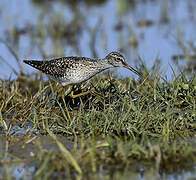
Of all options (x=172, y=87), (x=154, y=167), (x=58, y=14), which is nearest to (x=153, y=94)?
(x=172, y=87)

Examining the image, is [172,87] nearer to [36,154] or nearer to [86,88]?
[86,88]

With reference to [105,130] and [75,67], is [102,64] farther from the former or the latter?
[105,130]

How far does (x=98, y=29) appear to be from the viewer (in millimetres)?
14039

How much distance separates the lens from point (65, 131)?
7.34 m

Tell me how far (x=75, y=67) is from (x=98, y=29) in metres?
5.67

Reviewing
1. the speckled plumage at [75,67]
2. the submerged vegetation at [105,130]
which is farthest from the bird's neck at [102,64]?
the submerged vegetation at [105,130]

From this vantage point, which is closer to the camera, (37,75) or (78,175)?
(78,175)

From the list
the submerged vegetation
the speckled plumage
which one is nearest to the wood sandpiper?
the speckled plumage

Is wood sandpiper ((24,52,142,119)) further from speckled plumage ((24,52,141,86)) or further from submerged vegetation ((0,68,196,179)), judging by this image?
submerged vegetation ((0,68,196,179))

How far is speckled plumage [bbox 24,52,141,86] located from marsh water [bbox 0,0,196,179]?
1.10 m

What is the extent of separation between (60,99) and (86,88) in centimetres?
50

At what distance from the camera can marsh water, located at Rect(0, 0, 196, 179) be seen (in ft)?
39.5

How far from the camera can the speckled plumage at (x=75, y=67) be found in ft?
27.8

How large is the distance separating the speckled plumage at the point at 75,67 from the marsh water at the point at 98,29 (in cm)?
110
